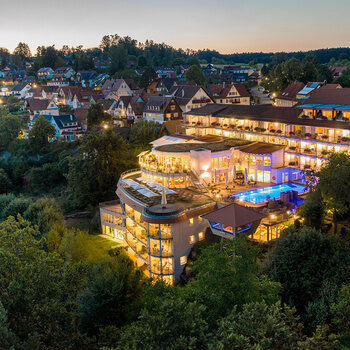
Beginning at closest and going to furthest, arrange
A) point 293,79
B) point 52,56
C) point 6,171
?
point 6,171
point 293,79
point 52,56

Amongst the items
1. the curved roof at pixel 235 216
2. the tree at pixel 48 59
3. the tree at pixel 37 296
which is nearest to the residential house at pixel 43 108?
the tree at pixel 48 59

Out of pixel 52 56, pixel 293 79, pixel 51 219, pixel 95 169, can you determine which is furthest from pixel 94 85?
pixel 51 219

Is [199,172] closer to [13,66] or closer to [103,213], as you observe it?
[103,213]

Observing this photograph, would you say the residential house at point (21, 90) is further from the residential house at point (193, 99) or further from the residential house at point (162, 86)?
the residential house at point (193, 99)

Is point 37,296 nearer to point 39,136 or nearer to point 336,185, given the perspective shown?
point 336,185

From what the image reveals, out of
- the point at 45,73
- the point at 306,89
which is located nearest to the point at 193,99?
the point at 306,89
